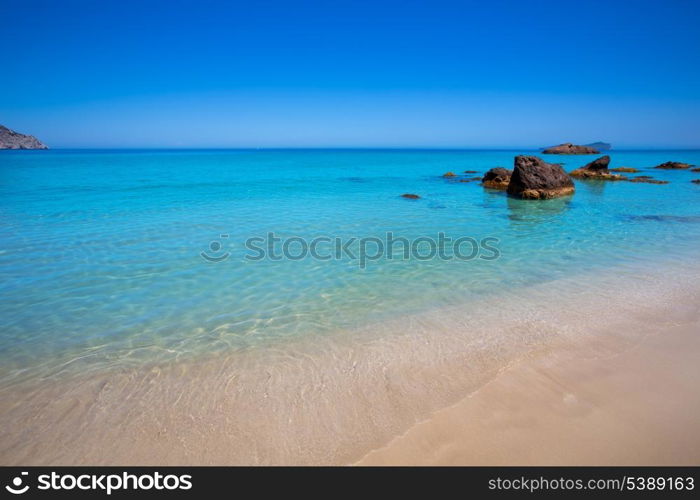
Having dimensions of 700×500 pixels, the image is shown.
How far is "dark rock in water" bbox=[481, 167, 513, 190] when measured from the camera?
1087 inches

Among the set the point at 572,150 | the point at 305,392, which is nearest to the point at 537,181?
the point at 305,392

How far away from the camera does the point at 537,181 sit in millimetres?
23188

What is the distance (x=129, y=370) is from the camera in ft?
15.3

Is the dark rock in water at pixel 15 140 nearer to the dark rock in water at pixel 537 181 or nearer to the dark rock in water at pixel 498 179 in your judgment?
the dark rock in water at pixel 498 179

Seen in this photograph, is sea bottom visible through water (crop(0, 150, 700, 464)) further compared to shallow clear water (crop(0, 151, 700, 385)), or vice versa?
shallow clear water (crop(0, 151, 700, 385))

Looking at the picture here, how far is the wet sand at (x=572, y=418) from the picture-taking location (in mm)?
3262

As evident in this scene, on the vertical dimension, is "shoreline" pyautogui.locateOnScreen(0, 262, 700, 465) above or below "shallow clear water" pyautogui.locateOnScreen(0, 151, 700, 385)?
below

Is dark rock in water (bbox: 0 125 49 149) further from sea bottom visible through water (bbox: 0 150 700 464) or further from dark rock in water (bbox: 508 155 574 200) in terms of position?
dark rock in water (bbox: 508 155 574 200)

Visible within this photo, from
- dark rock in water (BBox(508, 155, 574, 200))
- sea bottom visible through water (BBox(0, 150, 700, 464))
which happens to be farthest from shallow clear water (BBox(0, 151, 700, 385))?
dark rock in water (BBox(508, 155, 574, 200))

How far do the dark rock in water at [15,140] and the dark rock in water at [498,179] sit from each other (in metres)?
219

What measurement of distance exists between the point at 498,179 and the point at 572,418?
27.6 meters

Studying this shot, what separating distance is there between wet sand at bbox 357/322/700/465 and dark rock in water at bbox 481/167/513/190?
24.7 m

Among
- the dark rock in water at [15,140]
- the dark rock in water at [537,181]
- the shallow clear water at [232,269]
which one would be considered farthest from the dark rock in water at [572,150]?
the dark rock in water at [15,140]
